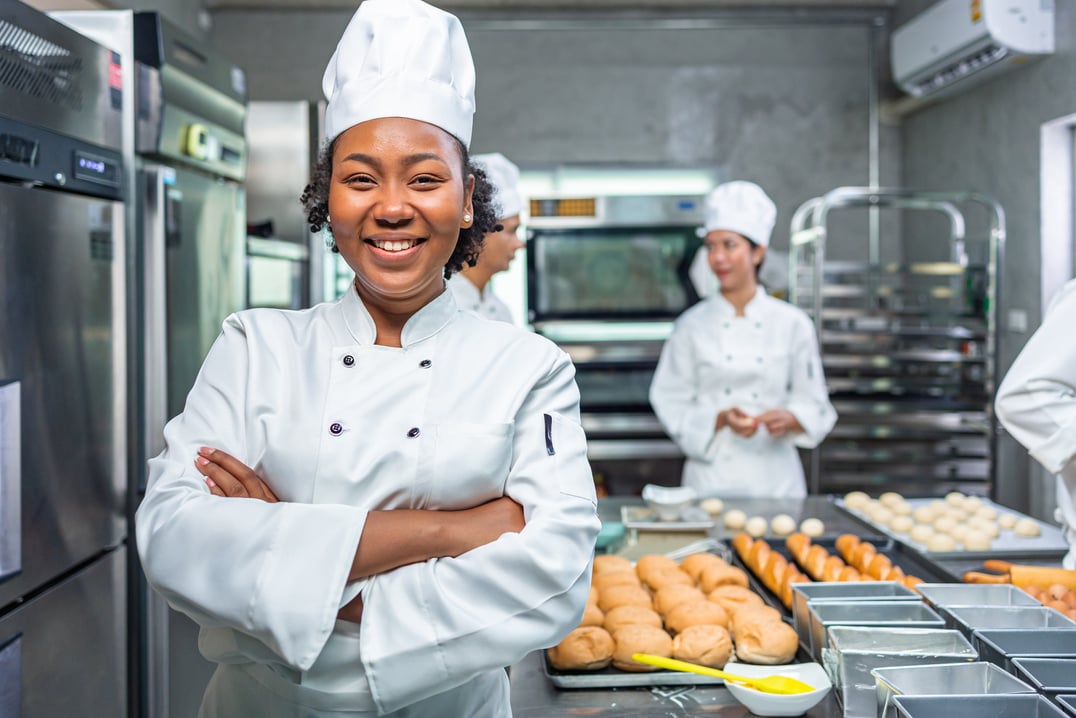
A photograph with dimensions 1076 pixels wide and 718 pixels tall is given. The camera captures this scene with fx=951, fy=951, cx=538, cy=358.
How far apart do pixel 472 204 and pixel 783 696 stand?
85 cm

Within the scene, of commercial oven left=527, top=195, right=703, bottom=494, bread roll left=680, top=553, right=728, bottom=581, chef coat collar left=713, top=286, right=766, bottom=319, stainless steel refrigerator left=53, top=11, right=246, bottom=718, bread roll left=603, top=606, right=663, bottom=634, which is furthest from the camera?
commercial oven left=527, top=195, right=703, bottom=494

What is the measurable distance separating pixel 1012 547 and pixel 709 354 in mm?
1354

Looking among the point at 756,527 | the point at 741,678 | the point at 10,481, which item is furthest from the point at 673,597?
the point at 10,481

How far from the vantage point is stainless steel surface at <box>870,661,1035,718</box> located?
4.17 feet

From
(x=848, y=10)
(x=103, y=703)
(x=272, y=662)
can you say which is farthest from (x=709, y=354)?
(x=848, y=10)

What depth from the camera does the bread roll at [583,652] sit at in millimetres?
1556

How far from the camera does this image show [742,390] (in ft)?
11.3

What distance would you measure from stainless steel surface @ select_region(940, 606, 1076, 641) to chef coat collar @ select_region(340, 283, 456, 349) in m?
0.95

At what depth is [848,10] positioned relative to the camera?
575cm

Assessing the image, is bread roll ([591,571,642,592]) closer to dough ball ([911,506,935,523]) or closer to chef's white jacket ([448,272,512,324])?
dough ball ([911,506,935,523])

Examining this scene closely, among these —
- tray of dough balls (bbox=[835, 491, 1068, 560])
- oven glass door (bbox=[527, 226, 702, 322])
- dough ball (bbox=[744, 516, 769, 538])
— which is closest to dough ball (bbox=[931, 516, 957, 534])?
tray of dough balls (bbox=[835, 491, 1068, 560])

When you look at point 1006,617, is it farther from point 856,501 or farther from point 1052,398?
point 856,501

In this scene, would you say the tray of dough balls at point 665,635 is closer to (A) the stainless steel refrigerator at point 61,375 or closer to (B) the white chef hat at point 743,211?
(A) the stainless steel refrigerator at point 61,375

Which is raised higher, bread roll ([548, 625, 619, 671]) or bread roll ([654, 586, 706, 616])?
bread roll ([654, 586, 706, 616])
